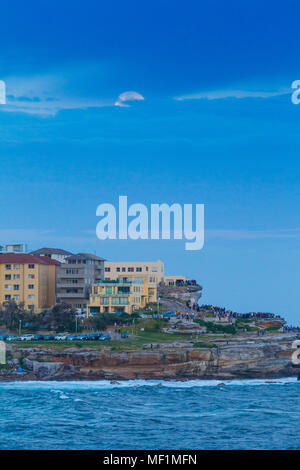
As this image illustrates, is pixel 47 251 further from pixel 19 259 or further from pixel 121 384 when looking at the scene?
pixel 121 384

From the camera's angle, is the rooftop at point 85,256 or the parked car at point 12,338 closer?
the parked car at point 12,338

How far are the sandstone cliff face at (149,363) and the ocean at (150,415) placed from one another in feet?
6.20

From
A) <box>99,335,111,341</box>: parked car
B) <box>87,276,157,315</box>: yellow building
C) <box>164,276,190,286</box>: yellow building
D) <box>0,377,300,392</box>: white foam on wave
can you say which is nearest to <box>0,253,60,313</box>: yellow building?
<box>87,276,157,315</box>: yellow building

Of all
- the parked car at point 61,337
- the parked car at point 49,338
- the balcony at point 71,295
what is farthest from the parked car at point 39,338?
the balcony at point 71,295

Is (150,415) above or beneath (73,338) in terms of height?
beneath

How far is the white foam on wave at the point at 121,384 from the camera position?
55688 millimetres

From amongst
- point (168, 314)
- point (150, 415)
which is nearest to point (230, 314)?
point (168, 314)

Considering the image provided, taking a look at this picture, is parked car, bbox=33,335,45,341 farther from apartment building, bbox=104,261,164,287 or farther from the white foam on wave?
apartment building, bbox=104,261,164,287

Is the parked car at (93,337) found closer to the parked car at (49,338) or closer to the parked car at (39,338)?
the parked car at (49,338)

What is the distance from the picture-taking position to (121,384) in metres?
57.7

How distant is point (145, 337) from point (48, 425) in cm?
2839

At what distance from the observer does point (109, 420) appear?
41500 millimetres

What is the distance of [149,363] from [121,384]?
4340 millimetres
